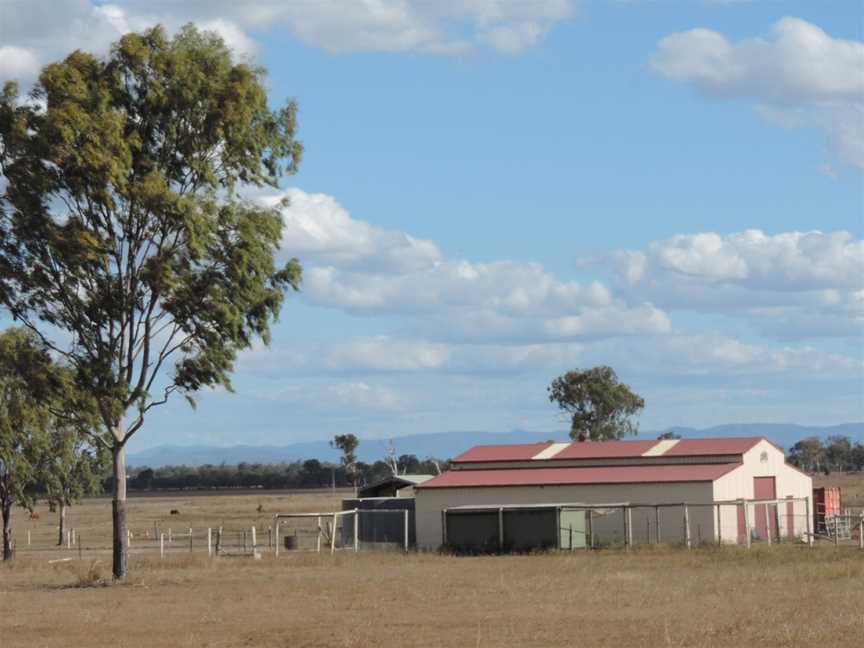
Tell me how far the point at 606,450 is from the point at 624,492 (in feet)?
28.0

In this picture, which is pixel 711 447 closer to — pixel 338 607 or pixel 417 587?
pixel 417 587

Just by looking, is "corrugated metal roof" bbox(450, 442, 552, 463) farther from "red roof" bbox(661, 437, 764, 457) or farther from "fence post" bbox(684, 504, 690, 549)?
"fence post" bbox(684, 504, 690, 549)

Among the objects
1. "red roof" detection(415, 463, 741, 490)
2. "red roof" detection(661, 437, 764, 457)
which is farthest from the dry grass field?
"red roof" detection(661, 437, 764, 457)

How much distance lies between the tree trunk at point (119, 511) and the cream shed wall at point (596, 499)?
21229 mm

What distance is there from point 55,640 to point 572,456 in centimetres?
4584

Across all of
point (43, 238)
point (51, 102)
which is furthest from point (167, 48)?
point (43, 238)

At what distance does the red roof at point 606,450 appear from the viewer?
70.7 metres

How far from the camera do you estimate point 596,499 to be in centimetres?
6381

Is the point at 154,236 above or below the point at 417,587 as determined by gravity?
above

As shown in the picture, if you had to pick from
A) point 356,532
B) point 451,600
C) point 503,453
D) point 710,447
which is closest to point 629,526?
point 710,447

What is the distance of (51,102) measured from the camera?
144ft

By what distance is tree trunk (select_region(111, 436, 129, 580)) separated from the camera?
46.0 m

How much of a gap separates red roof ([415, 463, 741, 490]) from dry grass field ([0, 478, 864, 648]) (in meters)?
7.99

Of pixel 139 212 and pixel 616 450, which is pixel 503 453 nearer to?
pixel 616 450
